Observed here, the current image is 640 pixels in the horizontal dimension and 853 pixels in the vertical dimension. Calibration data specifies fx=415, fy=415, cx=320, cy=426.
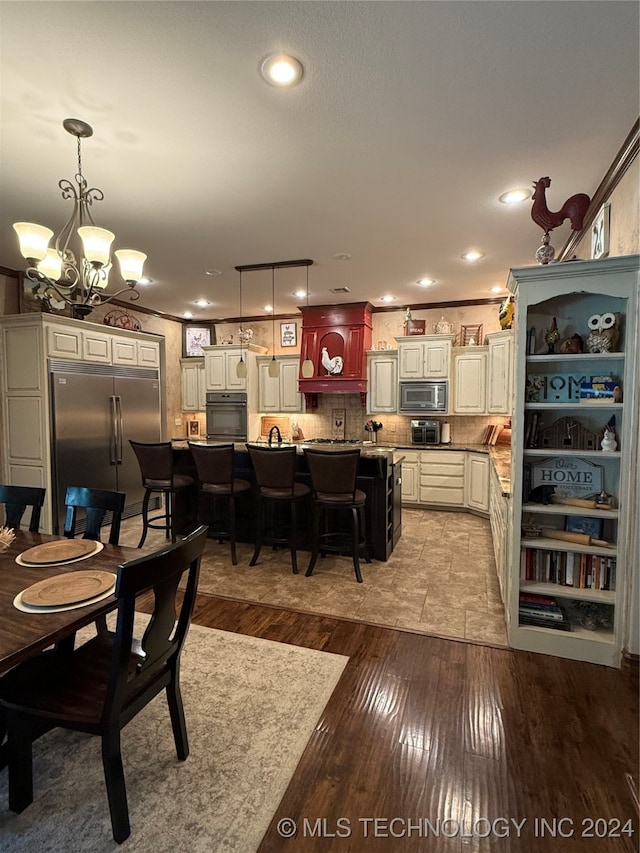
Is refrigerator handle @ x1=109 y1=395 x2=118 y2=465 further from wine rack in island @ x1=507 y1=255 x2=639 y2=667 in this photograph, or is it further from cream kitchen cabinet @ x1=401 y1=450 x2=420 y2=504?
wine rack in island @ x1=507 y1=255 x2=639 y2=667

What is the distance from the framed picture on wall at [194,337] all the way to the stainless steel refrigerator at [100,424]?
186 cm

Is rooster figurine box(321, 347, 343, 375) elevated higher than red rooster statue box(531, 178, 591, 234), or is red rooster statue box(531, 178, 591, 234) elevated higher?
red rooster statue box(531, 178, 591, 234)

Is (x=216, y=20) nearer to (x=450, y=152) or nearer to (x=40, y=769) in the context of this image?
(x=450, y=152)

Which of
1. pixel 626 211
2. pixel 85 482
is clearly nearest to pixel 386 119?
pixel 626 211

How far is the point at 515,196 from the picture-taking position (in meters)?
2.90

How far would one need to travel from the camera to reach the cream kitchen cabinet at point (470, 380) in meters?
5.53

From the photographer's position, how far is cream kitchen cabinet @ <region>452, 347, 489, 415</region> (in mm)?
5527

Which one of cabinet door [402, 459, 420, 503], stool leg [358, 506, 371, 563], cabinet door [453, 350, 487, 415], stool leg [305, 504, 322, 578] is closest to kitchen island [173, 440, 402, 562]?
stool leg [358, 506, 371, 563]

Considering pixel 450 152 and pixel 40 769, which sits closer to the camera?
pixel 40 769

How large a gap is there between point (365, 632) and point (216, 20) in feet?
10.2

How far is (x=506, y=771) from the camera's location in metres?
1.64

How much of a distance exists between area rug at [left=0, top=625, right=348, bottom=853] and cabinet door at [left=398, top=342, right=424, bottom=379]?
4.20 metres

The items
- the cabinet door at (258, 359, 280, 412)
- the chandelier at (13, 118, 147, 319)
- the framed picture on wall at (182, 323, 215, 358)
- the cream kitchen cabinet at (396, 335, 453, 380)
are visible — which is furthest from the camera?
the framed picture on wall at (182, 323, 215, 358)

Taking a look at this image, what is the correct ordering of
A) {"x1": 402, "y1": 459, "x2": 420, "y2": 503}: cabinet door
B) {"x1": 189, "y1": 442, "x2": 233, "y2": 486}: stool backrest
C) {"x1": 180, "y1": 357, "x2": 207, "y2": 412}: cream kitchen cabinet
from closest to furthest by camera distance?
{"x1": 189, "y1": 442, "x2": 233, "y2": 486}: stool backrest
{"x1": 402, "y1": 459, "x2": 420, "y2": 503}: cabinet door
{"x1": 180, "y1": 357, "x2": 207, "y2": 412}: cream kitchen cabinet
